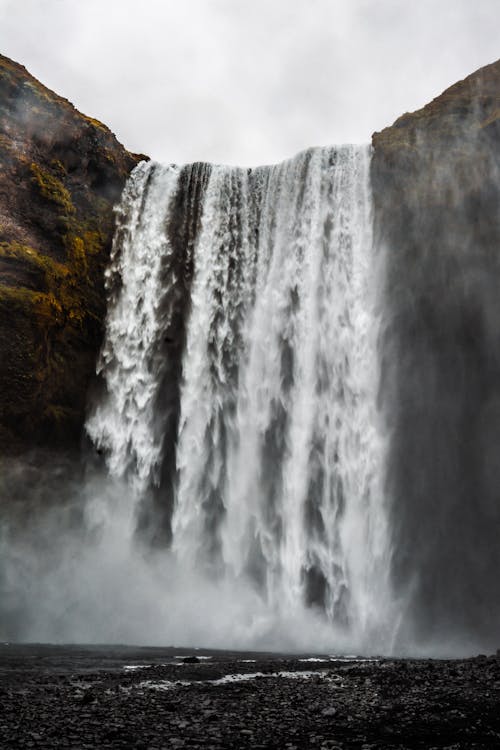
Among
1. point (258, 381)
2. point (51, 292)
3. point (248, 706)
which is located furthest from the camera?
point (258, 381)

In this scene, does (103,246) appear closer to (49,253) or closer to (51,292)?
(49,253)

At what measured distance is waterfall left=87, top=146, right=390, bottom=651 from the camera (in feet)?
63.4

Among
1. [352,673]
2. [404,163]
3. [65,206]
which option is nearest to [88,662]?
[352,673]

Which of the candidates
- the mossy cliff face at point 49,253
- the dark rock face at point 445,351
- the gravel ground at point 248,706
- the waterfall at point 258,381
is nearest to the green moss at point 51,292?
the mossy cliff face at point 49,253

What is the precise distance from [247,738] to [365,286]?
59.7 ft

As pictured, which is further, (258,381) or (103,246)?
(103,246)

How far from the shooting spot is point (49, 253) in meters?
21.8

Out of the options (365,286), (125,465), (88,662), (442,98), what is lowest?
(88,662)

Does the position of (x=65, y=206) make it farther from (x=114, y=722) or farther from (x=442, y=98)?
(x=114, y=722)

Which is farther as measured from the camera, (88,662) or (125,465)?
(125,465)

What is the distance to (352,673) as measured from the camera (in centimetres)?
1016

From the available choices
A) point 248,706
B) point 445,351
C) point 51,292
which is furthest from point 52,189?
point 248,706

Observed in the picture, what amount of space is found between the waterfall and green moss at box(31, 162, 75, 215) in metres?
2.04

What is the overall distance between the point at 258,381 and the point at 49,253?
28.7 ft
